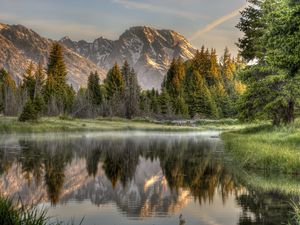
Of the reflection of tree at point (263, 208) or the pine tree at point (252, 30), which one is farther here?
the pine tree at point (252, 30)

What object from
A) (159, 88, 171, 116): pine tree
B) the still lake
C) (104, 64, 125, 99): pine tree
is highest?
(104, 64, 125, 99): pine tree

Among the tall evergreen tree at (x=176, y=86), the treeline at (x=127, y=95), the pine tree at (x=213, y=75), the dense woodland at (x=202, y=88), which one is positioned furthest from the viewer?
the pine tree at (x=213, y=75)

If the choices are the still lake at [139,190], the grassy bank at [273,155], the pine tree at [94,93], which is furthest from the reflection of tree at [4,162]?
the pine tree at [94,93]

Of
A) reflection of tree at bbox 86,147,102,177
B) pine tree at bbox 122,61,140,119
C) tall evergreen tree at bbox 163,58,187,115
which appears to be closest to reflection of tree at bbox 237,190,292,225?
reflection of tree at bbox 86,147,102,177

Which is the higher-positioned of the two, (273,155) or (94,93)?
(94,93)

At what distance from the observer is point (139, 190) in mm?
18891

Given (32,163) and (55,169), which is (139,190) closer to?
(55,169)

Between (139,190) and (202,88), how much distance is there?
10065 cm

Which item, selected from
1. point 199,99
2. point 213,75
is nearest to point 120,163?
point 199,99

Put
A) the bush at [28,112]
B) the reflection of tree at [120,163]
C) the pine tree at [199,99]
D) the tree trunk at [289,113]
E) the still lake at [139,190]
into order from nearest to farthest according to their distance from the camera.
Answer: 1. the still lake at [139,190]
2. the reflection of tree at [120,163]
3. the tree trunk at [289,113]
4. the bush at [28,112]
5. the pine tree at [199,99]

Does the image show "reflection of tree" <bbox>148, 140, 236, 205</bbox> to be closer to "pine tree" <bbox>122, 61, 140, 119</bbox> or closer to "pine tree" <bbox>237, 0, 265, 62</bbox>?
"pine tree" <bbox>237, 0, 265, 62</bbox>

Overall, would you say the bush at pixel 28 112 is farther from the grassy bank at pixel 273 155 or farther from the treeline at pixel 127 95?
the grassy bank at pixel 273 155

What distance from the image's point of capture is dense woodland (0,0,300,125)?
32.2m

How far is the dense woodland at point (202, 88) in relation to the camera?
106 ft
